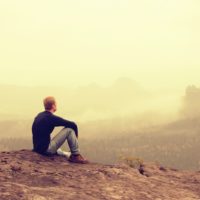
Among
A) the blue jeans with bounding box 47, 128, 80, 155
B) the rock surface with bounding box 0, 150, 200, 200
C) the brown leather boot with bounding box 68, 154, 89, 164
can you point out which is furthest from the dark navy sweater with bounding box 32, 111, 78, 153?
the brown leather boot with bounding box 68, 154, 89, 164

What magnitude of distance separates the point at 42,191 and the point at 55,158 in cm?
370

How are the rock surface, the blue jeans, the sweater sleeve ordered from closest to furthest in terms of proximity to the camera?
the rock surface, the sweater sleeve, the blue jeans

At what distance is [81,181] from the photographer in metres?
14.1

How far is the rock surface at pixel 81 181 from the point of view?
12.7 meters

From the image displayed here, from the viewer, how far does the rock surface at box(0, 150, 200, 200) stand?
12672 mm

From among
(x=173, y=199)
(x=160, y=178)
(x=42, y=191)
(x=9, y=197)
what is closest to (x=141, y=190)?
(x=173, y=199)

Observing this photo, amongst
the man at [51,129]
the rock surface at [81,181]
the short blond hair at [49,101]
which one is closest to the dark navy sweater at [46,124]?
the man at [51,129]

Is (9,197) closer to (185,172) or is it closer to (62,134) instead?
(62,134)

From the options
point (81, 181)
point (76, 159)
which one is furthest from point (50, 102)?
point (81, 181)

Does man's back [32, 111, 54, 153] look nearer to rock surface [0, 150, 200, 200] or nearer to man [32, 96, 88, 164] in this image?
man [32, 96, 88, 164]

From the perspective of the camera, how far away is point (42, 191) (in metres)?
12.6

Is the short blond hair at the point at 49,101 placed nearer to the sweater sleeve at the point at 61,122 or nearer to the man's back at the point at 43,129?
the man's back at the point at 43,129

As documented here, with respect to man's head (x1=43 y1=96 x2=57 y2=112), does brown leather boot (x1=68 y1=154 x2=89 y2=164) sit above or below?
below

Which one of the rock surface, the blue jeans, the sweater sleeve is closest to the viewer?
the rock surface
